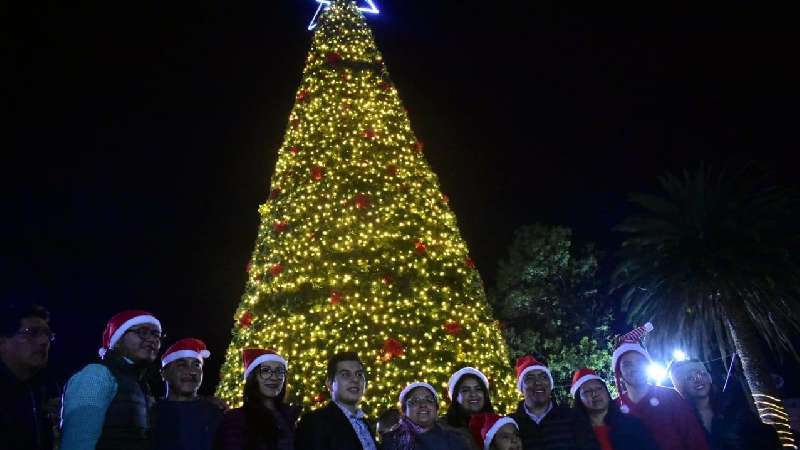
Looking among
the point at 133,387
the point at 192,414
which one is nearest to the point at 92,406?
the point at 133,387

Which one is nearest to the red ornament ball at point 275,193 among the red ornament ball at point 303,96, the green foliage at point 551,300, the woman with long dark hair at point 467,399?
the red ornament ball at point 303,96

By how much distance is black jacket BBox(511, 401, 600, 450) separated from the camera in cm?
473

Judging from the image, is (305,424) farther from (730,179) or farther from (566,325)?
(566,325)

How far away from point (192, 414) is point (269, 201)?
585 centimetres

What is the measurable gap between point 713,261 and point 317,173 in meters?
9.99

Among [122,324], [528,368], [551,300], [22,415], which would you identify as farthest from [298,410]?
[551,300]

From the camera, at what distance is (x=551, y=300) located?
19.9 meters

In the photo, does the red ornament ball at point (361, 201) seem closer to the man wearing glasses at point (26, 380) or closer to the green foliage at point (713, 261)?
the man wearing glasses at point (26, 380)

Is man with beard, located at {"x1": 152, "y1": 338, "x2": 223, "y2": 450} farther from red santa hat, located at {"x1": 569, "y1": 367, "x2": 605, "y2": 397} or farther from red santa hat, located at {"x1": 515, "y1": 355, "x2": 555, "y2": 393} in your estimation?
red santa hat, located at {"x1": 569, "y1": 367, "x2": 605, "y2": 397}

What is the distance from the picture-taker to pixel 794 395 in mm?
30688

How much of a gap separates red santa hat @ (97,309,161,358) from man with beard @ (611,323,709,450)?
404 centimetres

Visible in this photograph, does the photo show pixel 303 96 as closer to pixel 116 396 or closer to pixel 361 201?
pixel 361 201

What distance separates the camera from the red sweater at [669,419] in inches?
191

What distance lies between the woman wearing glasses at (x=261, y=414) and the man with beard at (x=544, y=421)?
2.02 meters
